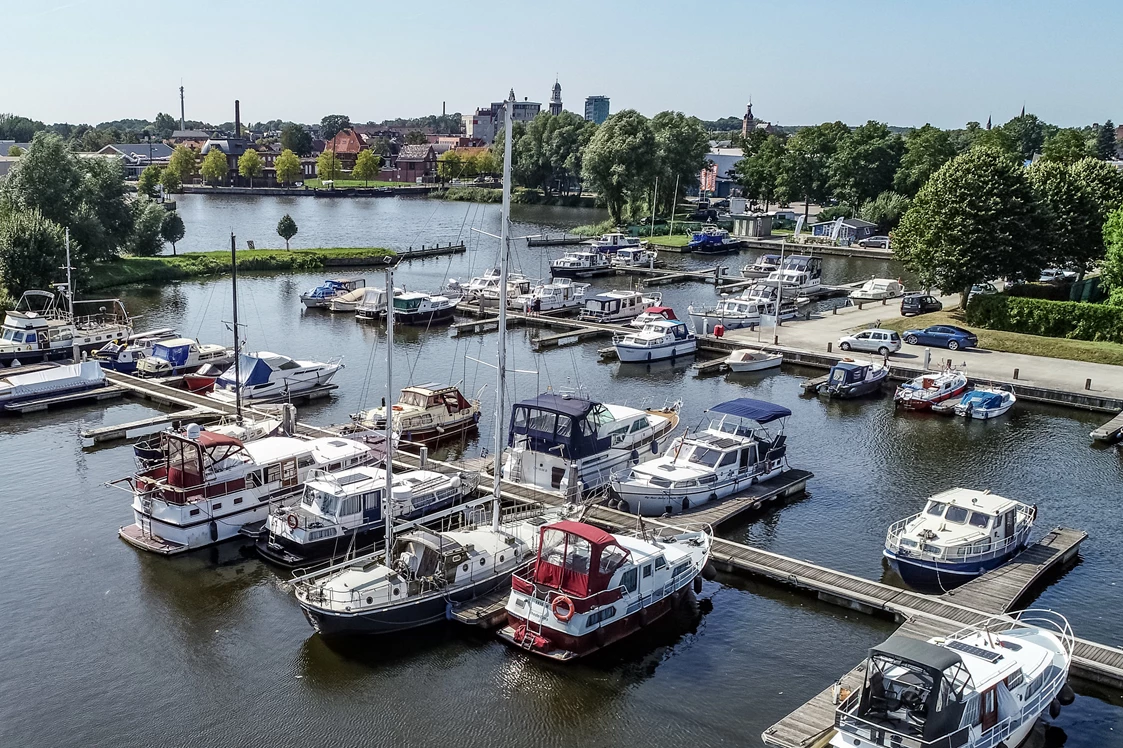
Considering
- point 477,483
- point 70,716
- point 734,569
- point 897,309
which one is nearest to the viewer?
point 70,716

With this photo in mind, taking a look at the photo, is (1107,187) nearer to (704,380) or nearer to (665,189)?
(704,380)

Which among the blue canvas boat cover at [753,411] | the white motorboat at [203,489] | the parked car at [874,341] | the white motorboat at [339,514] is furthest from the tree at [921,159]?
the white motorboat at [203,489]

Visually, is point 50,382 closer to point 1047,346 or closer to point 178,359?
point 178,359

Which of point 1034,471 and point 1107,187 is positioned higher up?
point 1107,187

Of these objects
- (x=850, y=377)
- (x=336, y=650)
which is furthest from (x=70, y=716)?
(x=850, y=377)

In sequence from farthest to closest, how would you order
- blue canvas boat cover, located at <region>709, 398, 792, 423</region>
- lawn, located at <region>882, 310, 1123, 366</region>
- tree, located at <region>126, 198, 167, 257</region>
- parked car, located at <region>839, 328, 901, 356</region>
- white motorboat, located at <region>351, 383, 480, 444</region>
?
tree, located at <region>126, 198, 167, 257</region> → parked car, located at <region>839, 328, 901, 356</region> → lawn, located at <region>882, 310, 1123, 366</region> → white motorboat, located at <region>351, 383, 480, 444</region> → blue canvas boat cover, located at <region>709, 398, 792, 423</region>

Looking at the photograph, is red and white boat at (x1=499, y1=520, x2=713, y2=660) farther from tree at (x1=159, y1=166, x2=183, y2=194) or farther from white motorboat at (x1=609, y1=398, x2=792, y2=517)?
tree at (x1=159, y1=166, x2=183, y2=194)


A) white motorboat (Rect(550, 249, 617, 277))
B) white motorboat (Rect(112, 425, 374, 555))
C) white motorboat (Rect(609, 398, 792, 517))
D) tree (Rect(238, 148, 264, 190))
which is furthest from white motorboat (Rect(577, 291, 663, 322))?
tree (Rect(238, 148, 264, 190))
